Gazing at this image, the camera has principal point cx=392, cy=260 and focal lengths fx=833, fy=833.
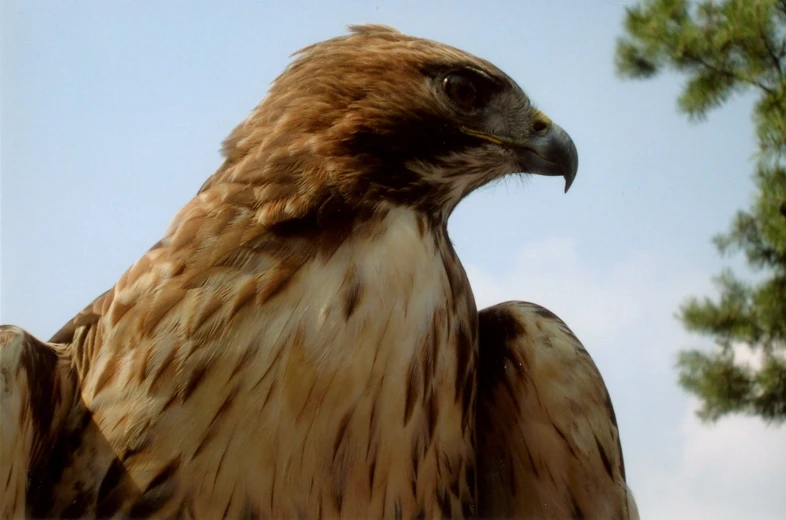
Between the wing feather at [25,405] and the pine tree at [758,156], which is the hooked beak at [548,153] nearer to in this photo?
the pine tree at [758,156]

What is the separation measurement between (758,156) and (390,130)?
0.82 m

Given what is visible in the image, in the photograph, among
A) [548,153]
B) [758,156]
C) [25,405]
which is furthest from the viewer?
[758,156]

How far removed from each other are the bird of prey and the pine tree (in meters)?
0.29

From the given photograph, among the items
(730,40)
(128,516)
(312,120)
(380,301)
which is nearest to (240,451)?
(128,516)

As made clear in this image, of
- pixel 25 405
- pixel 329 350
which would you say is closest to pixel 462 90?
pixel 329 350

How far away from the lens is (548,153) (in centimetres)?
150

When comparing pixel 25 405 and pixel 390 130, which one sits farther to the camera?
pixel 390 130

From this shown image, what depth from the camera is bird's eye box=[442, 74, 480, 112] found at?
1.44 m

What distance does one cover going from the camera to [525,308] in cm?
155

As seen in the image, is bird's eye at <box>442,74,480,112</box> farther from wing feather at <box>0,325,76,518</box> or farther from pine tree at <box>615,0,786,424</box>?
wing feather at <box>0,325,76,518</box>

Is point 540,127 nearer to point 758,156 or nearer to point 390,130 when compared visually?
point 390,130

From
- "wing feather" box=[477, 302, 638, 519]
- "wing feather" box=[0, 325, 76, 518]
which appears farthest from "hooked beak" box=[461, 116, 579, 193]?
"wing feather" box=[0, 325, 76, 518]

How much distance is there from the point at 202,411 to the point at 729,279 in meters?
1.05

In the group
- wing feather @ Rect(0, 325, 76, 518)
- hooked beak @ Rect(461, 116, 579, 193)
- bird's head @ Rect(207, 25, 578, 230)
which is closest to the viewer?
wing feather @ Rect(0, 325, 76, 518)
